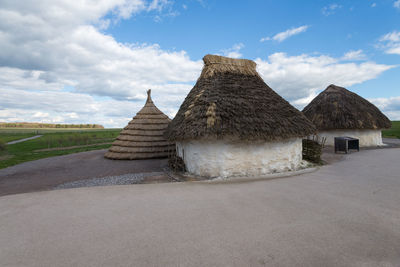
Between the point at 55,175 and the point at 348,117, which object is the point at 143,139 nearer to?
the point at 55,175

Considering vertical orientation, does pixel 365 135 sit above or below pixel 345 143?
above

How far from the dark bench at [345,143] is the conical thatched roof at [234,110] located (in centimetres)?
608

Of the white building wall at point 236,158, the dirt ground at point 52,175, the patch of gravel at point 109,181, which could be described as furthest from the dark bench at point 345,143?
the patch of gravel at point 109,181

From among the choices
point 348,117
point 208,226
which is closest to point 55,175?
point 208,226

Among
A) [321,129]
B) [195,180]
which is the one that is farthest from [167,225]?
[321,129]

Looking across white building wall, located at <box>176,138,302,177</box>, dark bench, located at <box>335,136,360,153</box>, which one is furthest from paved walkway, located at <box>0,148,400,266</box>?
dark bench, located at <box>335,136,360,153</box>

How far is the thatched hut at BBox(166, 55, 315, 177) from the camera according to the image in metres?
7.48

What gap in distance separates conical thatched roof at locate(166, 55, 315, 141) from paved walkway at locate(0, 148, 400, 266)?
2.12m

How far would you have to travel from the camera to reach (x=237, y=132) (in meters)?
7.23

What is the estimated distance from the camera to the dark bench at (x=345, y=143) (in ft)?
43.8

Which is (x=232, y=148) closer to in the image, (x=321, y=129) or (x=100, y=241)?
(x=100, y=241)

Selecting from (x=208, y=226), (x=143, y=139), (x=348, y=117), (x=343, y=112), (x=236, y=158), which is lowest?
(x=208, y=226)

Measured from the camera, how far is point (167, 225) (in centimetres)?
382

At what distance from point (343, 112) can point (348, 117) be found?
0.59 meters
